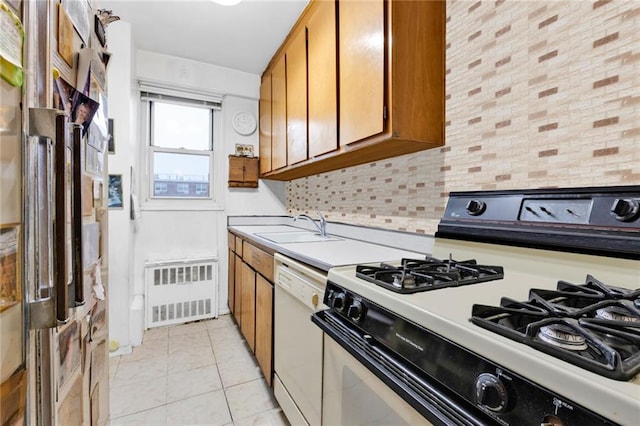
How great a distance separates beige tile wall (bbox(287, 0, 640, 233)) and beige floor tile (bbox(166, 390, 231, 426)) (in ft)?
4.72

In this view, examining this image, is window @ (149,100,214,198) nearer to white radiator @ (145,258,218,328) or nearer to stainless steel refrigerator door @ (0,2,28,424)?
white radiator @ (145,258,218,328)

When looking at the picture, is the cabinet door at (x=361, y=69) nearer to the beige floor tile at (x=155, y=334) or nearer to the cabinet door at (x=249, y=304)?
the cabinet door at (x=249, y=304)

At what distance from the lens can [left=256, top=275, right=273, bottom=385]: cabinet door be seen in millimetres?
1647

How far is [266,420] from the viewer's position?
1.55 metres

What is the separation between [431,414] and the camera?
524 mm

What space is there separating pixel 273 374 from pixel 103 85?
62.8 inches

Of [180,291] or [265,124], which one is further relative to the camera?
[265,124]

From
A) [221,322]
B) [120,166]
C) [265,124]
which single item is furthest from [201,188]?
[221,322]

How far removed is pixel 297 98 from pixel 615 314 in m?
2.03

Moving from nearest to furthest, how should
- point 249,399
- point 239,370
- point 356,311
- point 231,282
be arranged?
point 356,311
point 249,399
point 239,370
point 231,282

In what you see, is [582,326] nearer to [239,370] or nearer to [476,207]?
[476,207]

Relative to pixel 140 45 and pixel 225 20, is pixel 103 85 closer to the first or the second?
pixel 225 20

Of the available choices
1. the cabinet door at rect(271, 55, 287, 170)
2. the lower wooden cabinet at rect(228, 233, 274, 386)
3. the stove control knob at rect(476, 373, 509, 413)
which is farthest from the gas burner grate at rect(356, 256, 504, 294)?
the cabinet door at rect(271, 55, 287, 170)

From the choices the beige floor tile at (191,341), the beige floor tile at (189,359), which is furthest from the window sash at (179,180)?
the beige floor tile at (189,359)
